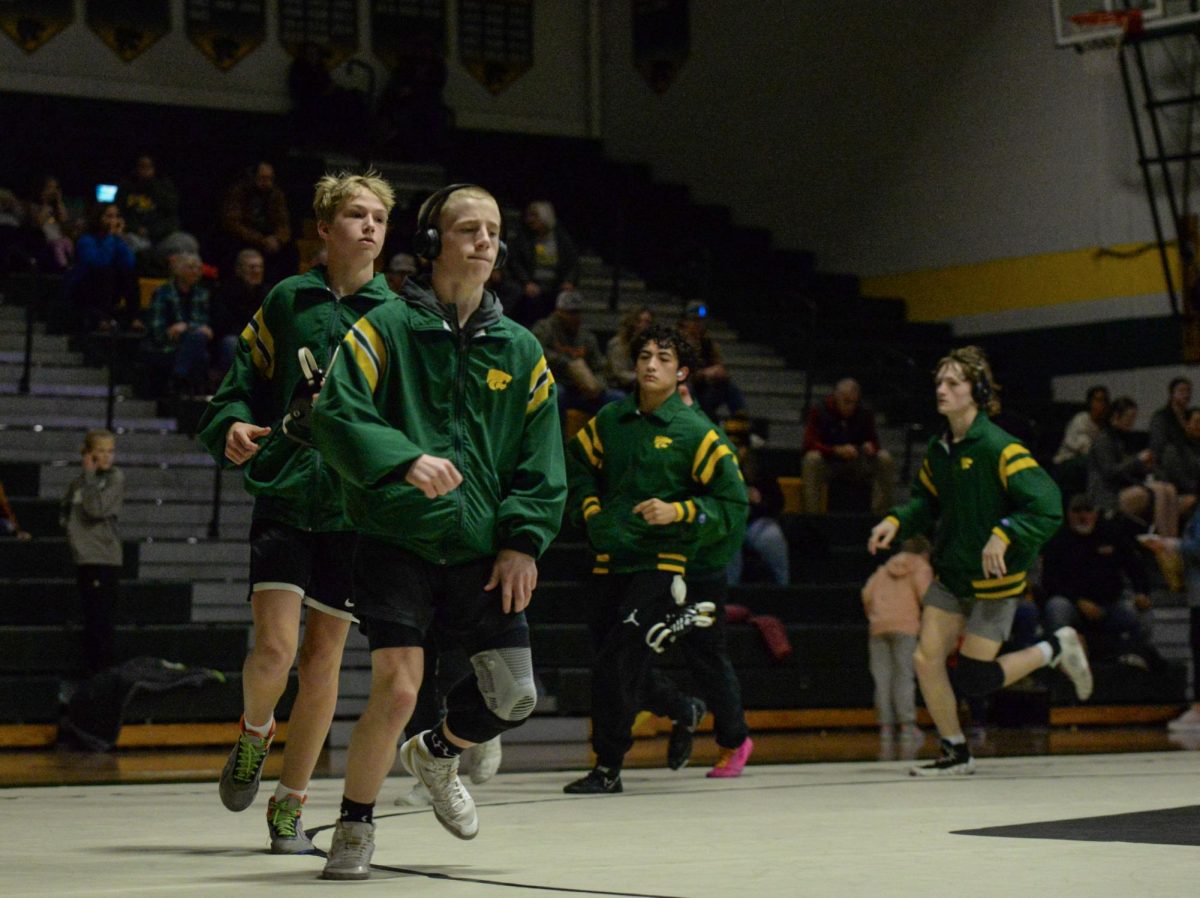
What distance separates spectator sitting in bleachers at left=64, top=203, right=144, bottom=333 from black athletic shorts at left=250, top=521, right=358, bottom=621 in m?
9.84

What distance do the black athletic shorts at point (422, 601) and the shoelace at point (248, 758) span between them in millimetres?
979

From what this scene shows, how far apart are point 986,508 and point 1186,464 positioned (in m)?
7.95

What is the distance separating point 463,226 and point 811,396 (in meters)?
13.3

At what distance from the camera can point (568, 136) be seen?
73.2 feet

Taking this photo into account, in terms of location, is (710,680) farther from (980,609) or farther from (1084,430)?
(1084,430)

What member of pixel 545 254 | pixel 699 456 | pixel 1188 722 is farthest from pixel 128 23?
pixel 699 456

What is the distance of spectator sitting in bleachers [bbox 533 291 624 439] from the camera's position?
14547mm

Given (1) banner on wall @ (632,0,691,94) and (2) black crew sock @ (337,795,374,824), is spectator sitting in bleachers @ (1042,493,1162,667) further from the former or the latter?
(2) black crew sock @ (337,795,374,824)

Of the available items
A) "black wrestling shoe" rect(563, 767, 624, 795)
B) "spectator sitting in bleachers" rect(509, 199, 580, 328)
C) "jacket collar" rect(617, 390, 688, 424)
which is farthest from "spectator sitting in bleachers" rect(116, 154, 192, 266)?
"black wrestling shoe" rect(563, 767, 624, 795)

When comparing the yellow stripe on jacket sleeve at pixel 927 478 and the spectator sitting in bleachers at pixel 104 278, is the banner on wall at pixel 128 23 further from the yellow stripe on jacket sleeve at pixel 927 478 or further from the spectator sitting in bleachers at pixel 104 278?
the yellow stripe on jacket sleeve at pixel 927 478

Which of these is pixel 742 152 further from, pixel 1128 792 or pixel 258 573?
pixel 258 573

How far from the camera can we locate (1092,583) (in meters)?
14.8

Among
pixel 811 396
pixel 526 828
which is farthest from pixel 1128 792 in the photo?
pixel 811 396

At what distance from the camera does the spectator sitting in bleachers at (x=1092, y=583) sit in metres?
14.8
